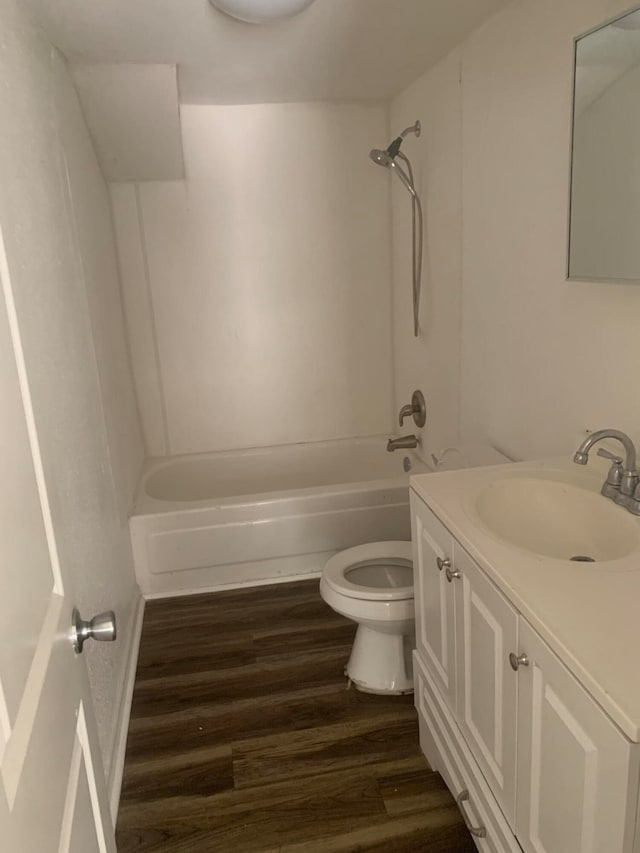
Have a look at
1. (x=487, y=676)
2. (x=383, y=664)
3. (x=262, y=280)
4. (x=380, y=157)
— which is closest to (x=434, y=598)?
(x=487, y=676)

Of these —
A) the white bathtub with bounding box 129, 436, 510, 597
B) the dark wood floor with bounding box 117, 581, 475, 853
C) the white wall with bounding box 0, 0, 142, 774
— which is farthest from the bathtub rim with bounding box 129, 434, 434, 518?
the dark wood floor with bounding box 117, 581, 475, 853

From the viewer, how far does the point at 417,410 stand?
3049 mm

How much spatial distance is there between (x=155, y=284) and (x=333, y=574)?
181cm

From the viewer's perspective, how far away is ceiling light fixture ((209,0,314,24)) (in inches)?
71.2

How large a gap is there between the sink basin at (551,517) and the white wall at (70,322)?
98 centimetres

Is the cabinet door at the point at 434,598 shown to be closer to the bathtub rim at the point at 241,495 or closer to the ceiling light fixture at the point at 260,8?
the bathtub rim at the point at 241,495

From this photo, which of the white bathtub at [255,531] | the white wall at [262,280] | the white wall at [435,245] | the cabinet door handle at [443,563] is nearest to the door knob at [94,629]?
the cabinet door handle at [443,563]

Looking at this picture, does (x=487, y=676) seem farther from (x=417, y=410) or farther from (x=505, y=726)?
(x=417, y=410)

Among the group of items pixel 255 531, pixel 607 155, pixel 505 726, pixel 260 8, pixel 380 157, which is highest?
pixel 260 8

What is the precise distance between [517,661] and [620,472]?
52 centimetres

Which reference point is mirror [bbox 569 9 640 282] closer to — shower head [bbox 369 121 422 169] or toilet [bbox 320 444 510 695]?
toilet [bbox 320 444 510 695]

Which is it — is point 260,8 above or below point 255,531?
above

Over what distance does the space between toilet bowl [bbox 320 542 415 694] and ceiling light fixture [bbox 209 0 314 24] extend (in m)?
1.72

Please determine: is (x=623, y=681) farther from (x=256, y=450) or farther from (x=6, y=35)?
(x=256, y=450)
